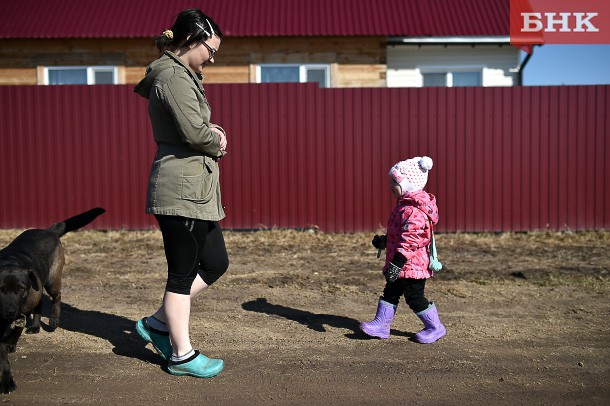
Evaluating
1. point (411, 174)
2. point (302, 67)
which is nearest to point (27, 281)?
point (411, 174)

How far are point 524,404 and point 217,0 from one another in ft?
42.6

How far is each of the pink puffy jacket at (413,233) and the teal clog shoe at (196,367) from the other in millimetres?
1369

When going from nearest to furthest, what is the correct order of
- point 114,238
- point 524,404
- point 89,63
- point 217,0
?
point 524,404 → point 114,238 → point 89,63 → point 217,0

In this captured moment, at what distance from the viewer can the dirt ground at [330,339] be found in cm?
353

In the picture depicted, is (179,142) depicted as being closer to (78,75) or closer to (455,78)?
(78,75)

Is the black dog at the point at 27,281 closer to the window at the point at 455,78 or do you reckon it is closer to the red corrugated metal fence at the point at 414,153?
the red corrugated metal fence at the point at 414,153

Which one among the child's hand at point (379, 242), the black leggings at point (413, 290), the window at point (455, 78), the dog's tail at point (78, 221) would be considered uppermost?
the window at point (455, 78)

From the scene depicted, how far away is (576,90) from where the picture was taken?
982 cm

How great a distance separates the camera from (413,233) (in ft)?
14.2

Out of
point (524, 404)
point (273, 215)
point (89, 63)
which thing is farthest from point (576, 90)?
point (89, 63)

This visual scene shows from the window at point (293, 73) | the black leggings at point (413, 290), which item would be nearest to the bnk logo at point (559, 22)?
the window at point (293, 73)

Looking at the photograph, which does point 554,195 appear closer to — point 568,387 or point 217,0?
point 568,387

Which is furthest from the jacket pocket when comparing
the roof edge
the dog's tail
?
the roof edge

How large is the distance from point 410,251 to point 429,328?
583mm
